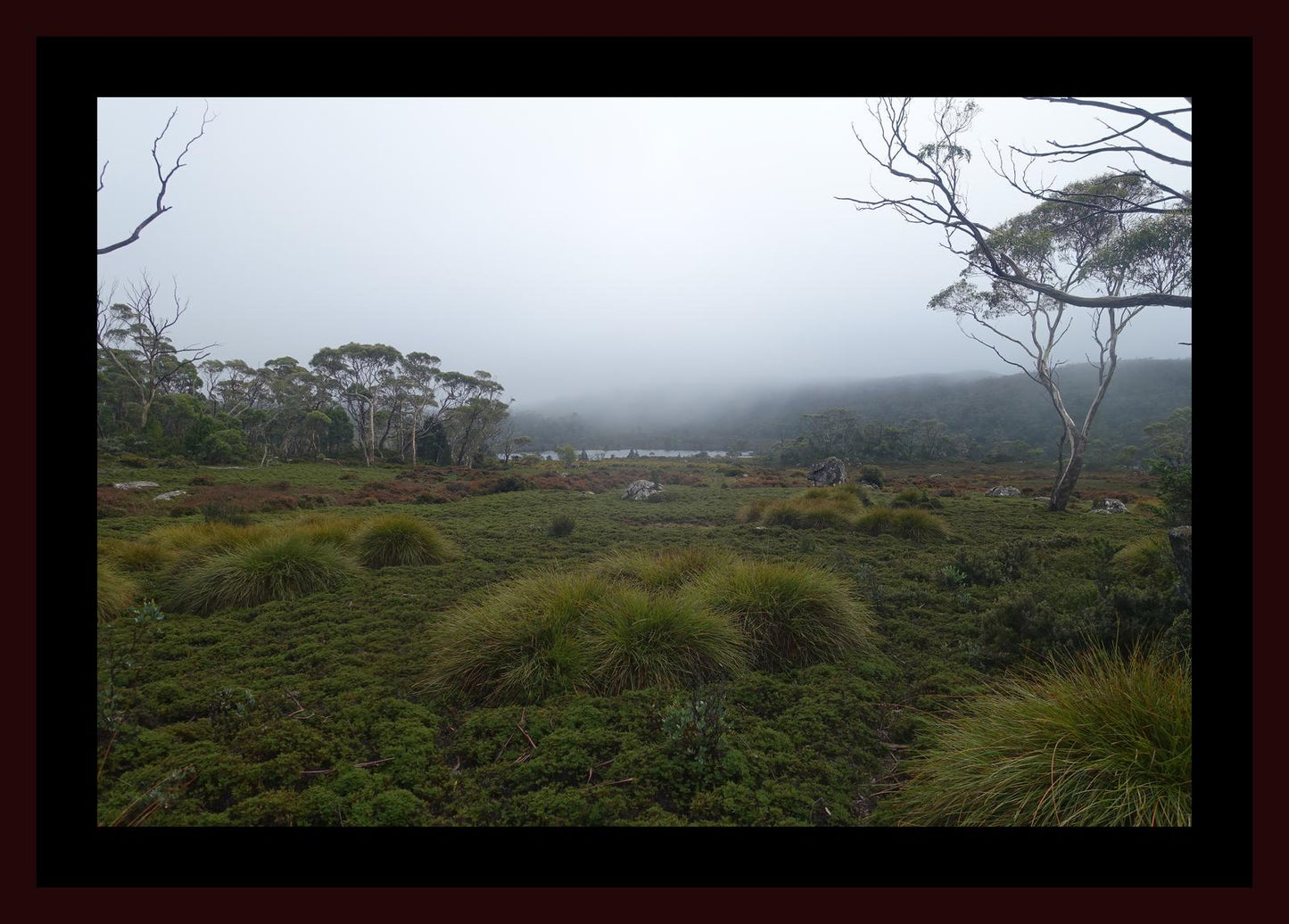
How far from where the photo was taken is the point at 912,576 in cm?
503

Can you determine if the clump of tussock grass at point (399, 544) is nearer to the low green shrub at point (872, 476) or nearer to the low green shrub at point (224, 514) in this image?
the low green shrub at point (224, 514)

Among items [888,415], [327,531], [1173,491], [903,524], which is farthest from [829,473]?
[327,531]

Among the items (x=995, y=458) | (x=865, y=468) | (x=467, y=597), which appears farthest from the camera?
(x=995, y=458)

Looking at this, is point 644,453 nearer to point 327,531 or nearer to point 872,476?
point 872,476

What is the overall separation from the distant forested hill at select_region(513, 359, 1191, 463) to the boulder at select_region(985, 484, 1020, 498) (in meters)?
3.08

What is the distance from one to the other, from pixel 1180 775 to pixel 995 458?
63.2ft

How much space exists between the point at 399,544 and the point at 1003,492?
Answer: 15021mm

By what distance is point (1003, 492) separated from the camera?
1234cm

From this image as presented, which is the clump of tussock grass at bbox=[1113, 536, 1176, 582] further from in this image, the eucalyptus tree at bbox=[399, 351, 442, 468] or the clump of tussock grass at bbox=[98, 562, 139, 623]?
the eucalyptus tree at bbox=[399, 351, 442, 468]

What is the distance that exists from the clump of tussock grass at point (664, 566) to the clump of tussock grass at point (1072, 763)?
2265mm

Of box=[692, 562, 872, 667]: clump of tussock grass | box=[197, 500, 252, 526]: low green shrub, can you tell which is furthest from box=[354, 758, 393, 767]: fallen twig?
box=[197, 500, 252, 526]: low green shrub
